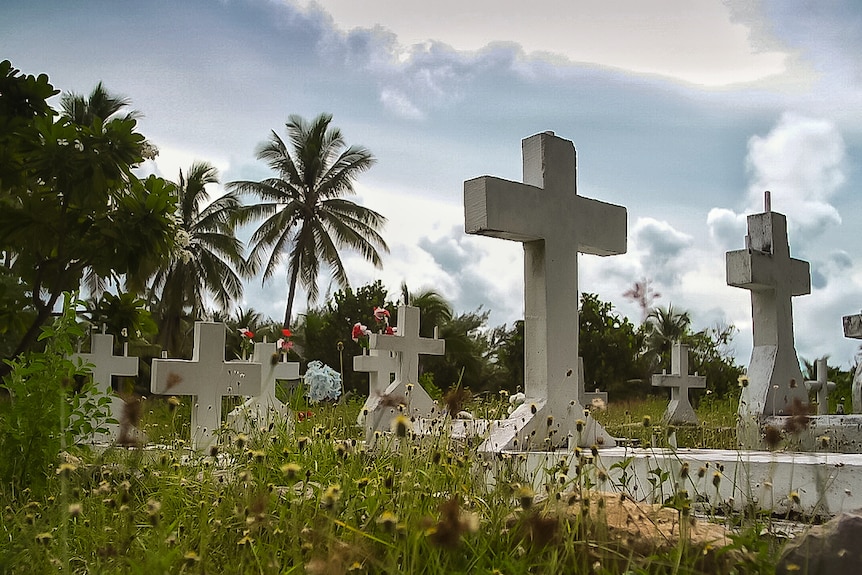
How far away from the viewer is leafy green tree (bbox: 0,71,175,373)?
765 centimetres

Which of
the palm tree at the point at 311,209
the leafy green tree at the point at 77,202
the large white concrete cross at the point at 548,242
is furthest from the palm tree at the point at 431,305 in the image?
the large white concrete cross at the point at 548,242

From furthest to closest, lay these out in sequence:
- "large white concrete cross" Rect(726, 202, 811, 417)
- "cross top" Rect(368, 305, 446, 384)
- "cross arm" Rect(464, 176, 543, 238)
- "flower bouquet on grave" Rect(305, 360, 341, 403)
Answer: "cross top" Rect(368, 305, 446, 384) < "flower bouquet on grave" Rect(305, 360, 341, 403) < "large white concrete cross" Rect(726, 202, 811, 417) < "cross arm" Rect(464, 176, 543, 238)

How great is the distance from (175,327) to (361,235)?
683 cm

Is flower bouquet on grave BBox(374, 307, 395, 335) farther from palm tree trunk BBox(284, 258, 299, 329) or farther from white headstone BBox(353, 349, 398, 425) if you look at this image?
palm tree trunk BBox(284, 258, 299, 329)

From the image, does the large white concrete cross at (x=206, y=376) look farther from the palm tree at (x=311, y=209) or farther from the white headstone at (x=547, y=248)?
the palm tree at (x=311, y=209)

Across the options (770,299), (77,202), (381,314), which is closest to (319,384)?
(381,314)

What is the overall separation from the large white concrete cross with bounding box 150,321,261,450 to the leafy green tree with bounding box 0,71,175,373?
164cm

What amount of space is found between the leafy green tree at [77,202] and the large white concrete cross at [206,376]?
1644 mm

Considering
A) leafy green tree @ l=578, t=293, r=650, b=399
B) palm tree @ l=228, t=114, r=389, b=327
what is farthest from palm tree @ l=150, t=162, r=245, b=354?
leafy green tree @ l=578, t=293, r=650, b=399

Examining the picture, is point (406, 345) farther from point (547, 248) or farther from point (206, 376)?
point (547, 248)

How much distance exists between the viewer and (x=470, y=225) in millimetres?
4656

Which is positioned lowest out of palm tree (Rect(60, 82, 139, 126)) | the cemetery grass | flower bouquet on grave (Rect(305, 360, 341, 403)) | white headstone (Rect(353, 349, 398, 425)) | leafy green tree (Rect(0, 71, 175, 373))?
the cemetery grass

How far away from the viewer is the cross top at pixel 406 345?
8.74m

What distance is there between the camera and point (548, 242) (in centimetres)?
498
